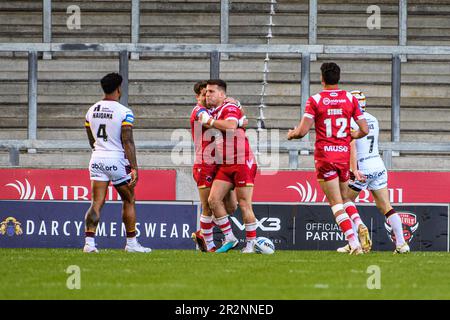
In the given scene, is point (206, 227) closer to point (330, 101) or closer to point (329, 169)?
point (329, 169)

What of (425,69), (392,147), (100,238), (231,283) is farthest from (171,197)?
(231,283)

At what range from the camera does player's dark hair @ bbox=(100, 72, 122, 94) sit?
1286 centimetres

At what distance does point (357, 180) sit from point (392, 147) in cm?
374

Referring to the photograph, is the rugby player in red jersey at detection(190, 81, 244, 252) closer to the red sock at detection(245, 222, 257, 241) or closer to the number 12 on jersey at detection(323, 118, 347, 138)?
the red sock at detection(245, 222, 257, 241)

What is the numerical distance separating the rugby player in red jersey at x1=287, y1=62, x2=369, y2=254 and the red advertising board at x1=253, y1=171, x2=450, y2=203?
13.5ft

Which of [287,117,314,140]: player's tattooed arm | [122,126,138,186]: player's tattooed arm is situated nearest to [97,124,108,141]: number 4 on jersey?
[122,126,138,186]: player's tattooed arm

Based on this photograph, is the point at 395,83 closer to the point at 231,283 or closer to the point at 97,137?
the point at 97,137

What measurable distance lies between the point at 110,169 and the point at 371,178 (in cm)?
325

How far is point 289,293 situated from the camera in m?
8.39

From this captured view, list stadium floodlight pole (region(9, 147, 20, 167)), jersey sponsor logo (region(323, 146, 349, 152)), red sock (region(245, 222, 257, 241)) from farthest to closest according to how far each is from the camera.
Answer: stadium floodlight pole (region(9, 147, 20, 167)) < red sock (region(245, 222, 257, 241)) < jersey sponsor logo (region(323, 146, 349, 152))

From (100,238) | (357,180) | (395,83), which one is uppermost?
(395,83)

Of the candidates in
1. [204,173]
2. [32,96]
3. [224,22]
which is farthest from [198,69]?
[204,173]

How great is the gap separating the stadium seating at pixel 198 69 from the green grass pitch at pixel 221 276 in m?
7.28

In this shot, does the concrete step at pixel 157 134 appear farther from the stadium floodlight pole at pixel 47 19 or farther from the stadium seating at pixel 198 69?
the stadium floodlight pole at pixel 47 19
